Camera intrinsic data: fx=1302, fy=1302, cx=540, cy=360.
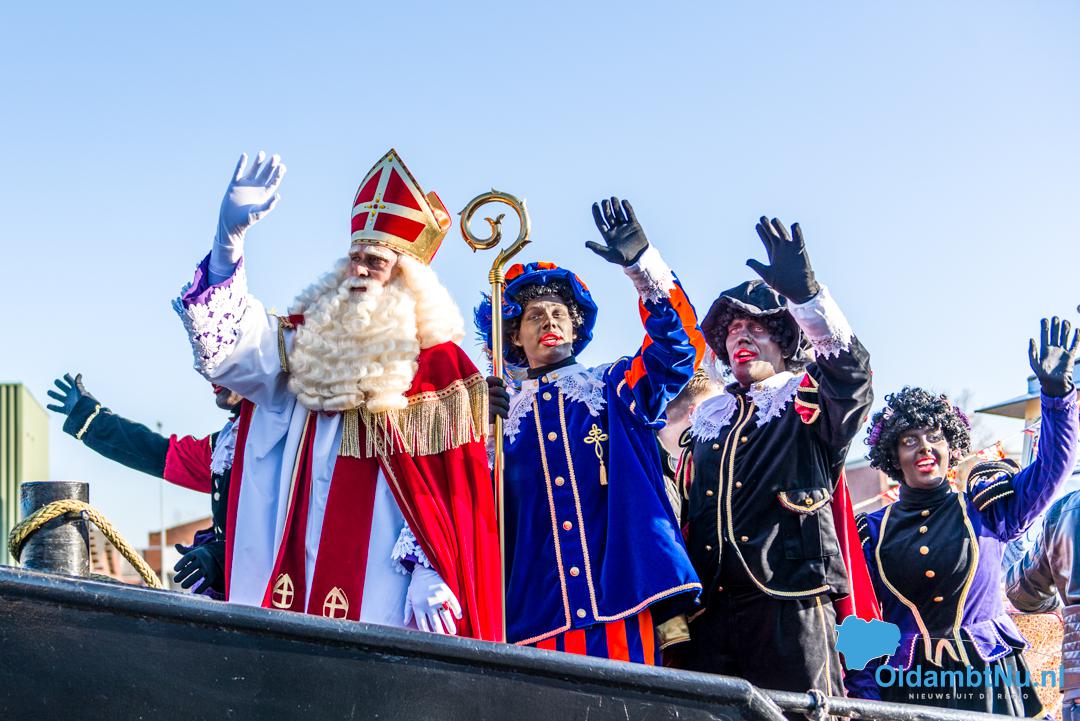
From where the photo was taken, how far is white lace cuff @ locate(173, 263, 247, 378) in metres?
3.88

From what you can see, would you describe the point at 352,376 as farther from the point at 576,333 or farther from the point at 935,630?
the point at 935,630

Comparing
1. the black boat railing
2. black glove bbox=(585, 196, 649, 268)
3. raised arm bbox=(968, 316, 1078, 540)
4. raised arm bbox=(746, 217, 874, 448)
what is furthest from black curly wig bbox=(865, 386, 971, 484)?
the black boat railing

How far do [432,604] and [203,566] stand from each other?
105 cm

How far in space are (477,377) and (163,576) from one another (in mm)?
19147

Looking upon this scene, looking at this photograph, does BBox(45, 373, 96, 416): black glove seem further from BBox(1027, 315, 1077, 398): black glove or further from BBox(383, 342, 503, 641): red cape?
BBox(1027, 315, 1077, 398): black glove

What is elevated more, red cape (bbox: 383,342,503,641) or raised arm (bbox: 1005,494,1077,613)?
red cape (bbox: 383,342,503,641)

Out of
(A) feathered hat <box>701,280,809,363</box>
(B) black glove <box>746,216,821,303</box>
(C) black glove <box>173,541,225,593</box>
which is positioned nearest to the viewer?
(B) black glove <box>746,216,821,303</box>

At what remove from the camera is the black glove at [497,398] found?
4230mm

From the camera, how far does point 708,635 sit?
14.0 feet

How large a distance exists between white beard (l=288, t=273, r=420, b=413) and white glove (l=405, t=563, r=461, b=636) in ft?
1.88

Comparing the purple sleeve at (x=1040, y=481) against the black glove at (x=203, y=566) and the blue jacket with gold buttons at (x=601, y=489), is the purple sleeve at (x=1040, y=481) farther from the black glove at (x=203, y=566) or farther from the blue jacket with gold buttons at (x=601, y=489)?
the black glove at (x=203, y=566)

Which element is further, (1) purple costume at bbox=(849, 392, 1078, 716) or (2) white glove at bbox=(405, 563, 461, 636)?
(1) purple costume at bbox=(849, 392, 1078, 716)

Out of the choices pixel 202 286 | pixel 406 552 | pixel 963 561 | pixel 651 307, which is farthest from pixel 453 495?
pixel 963 561

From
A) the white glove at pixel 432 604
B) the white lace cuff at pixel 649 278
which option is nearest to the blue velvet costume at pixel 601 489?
the white lace cuff at pixel 649 278
